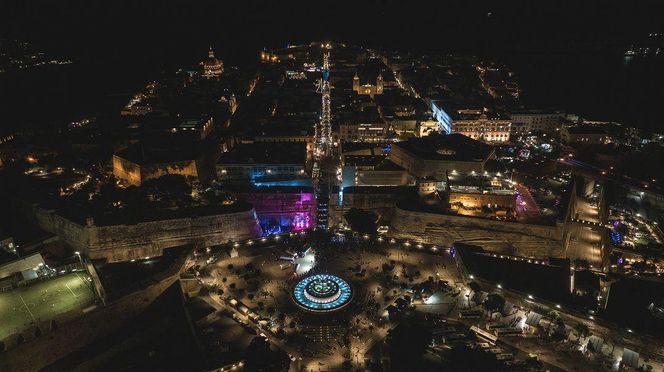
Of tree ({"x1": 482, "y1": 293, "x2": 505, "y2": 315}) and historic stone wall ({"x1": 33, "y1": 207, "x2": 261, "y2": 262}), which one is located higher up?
historic stone wall ({"x1": 33, "y1": 207, "x2": 261, "y2": 262})

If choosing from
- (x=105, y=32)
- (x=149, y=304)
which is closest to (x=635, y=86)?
(x=149, y=304)

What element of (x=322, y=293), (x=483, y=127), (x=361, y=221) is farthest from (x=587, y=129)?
(x=322, y=293)

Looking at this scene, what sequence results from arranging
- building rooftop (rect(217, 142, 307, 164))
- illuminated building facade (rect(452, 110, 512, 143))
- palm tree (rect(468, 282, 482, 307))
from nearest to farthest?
palm tree (rect(468, 282, 482, 307)), building rooftop (rect(217, 142, 307, 164)), illuminated building facade (rect(452, 110, 512, 143))

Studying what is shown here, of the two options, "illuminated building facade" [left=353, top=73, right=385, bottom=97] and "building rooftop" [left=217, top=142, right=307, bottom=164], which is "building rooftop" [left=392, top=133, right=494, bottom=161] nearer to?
"building rooftop" [left=217, top=142, right=307, bottom=164]

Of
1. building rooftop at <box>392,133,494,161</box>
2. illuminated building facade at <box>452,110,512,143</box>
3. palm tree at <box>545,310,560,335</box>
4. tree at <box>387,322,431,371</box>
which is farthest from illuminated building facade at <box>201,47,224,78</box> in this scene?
palm tree at <box>545,310,560,335</box>

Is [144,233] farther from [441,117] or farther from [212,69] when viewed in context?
[212,69]

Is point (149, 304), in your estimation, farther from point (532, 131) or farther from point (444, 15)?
point (444, 15)

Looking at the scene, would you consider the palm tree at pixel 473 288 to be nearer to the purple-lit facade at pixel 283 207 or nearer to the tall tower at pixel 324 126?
the purple-lit facade at pixel 283 207
